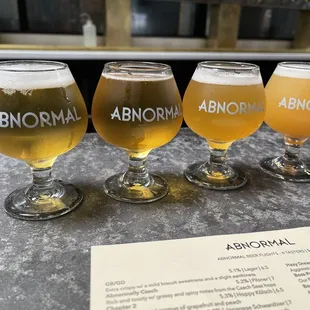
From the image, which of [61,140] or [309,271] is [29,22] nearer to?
[61,140]

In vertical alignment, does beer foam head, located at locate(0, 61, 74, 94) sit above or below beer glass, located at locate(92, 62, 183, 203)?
above

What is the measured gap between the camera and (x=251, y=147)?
0.98 m

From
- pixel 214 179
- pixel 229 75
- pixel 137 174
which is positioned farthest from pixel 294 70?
pixel 137 174

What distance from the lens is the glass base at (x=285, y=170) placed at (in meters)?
0.77

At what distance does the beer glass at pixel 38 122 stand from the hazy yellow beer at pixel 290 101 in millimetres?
429

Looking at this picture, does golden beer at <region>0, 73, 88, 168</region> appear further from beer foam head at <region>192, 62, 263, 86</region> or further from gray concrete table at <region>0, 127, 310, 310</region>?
beer foam head at <region>192, 62, 263, 86</region>

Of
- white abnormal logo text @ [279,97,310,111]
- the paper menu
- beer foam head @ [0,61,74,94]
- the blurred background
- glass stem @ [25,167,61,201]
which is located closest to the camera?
the paper menu

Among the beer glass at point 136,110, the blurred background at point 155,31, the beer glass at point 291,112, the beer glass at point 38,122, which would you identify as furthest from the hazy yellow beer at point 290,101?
the blurred background at point 155,31

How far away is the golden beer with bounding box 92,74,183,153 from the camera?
0.62m

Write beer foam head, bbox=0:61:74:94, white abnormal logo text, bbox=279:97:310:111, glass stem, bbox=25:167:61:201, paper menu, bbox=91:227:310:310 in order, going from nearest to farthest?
paper menu, bbox=91:227:310:310, beer foam head, bbox=0:61:74:94, glass stem, bbox=25:167:61:201, white abnormal logo text, bbox=279:97:310:111

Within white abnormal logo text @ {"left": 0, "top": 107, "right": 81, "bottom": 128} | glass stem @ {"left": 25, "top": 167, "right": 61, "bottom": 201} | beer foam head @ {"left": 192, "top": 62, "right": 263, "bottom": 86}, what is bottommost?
glass stem @ {"left": 25, "top": 167, "right": 61, "bottom": 201}

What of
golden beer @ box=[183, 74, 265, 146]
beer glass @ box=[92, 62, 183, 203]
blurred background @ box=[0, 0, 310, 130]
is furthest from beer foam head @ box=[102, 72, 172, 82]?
blurred background @ box=[0, 0, 310, 130]

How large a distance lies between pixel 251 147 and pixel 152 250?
22.4 inches

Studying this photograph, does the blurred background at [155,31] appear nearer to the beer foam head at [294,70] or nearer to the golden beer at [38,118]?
the beer foam head at [294,70]
